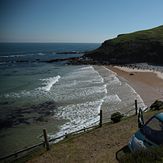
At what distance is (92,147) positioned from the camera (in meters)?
13.0

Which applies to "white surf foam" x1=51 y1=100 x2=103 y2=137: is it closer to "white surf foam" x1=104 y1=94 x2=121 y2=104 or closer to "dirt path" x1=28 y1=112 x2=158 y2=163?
"white surf foam" x1=104 y1=94 x2=121 y2=104

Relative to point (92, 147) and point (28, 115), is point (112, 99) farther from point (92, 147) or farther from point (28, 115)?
point (92, 147)

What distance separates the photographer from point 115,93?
1336 inches

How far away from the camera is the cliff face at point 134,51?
264 ft

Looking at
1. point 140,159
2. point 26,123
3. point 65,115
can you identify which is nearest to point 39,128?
Answer: point 26,123

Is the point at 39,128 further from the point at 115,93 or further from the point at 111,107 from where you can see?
the point at 115,93

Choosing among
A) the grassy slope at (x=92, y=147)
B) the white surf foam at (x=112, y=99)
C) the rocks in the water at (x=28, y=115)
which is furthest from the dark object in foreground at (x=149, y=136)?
the white surf foam at (x=112, y=99)

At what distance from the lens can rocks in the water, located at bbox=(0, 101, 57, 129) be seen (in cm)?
2305

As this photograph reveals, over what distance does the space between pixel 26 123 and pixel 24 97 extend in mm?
11050

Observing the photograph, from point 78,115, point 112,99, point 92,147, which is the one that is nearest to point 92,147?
point 92,147

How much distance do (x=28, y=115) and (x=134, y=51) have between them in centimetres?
6667

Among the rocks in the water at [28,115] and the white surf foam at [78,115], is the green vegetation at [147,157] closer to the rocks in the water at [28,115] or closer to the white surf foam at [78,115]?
the white surf foam at [78,115]

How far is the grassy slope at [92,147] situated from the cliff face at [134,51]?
65.8m

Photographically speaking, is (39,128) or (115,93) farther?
(115,93)
